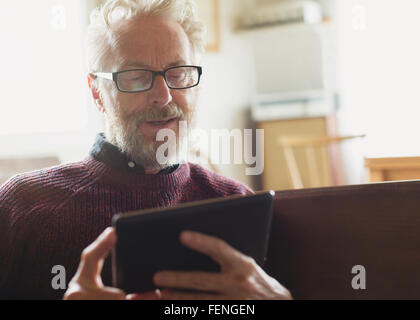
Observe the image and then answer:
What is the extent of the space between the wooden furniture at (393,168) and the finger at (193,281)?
0.72 m

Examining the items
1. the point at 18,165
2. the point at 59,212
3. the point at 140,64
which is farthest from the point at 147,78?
the point at 18,165

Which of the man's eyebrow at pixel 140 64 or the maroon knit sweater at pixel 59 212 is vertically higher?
the man's eyebrow at pixel 140 64

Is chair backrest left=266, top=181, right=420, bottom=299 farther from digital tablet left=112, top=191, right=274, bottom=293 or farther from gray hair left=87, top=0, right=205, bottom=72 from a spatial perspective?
gray hair left=87, top=0, right=205, bottom=72

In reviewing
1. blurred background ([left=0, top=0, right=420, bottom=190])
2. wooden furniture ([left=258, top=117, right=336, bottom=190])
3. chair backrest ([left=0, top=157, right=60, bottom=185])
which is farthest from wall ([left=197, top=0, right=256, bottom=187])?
chair backrest ([left=0, top=157, right=60, bottom=185])

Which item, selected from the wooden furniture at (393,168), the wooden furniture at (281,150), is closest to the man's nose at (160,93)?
the wooden furniture at (393,168)

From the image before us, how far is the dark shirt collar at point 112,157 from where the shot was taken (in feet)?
3.70

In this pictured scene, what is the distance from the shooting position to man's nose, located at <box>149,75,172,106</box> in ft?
3.68

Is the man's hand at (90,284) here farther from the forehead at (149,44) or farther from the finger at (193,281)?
the forehead at (149,44)

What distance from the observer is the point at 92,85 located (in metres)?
1.31

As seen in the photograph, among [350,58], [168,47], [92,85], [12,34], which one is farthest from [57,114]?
[350,58]

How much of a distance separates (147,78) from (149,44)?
8cm

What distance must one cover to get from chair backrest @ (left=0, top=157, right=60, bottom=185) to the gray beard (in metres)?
1.14
